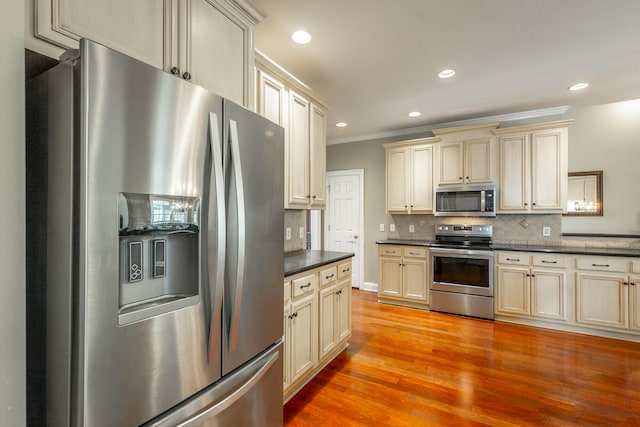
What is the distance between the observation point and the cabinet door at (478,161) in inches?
158

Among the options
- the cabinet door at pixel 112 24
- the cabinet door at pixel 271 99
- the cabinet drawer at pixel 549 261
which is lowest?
the cabinet drawer at pixel 549 261

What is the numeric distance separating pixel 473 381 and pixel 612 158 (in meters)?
4.21

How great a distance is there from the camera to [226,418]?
117 centimetres

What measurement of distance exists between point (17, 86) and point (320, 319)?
2150 mm

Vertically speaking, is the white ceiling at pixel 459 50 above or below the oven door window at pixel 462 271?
above

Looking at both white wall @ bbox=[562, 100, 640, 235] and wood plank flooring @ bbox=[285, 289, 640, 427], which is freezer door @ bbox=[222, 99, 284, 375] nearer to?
wood plank flooring @ bbox=[285, 289, 640, 427]

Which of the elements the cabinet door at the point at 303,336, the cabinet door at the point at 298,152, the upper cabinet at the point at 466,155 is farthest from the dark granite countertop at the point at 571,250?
the cabinet door at the point at 303,336

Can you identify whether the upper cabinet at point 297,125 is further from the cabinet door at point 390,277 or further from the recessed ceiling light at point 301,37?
the cabinet door at point 390,277

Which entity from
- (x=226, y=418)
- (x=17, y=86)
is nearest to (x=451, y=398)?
(x=226, y=418)

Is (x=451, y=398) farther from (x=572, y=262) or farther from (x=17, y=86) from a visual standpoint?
(x=17, y=86)

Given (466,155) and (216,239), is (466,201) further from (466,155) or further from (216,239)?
(216,239)

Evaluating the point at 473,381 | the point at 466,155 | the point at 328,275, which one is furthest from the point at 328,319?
the point at 466,155

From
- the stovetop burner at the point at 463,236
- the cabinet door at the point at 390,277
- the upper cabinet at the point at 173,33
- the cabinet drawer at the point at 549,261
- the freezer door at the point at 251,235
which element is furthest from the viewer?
the cabinet door at the point at 390,277

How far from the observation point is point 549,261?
3482 mm
